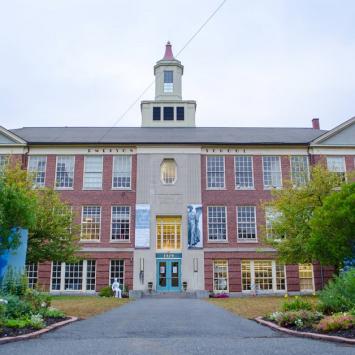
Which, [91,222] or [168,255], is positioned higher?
[91,222]

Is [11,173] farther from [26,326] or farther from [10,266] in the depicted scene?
[26,326]

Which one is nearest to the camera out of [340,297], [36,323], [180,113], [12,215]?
[36,323]

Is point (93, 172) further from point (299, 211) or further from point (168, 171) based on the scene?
point (299, 211)

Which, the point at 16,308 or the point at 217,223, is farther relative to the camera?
the point at 217,223

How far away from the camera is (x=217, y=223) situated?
3316 cm

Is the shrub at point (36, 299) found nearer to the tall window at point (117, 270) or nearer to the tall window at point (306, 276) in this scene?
the tall window at point (117, 270)

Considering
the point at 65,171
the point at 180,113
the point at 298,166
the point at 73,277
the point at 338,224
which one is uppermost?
the point at 180,113

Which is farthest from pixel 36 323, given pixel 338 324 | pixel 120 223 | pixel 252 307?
pixel 120 223

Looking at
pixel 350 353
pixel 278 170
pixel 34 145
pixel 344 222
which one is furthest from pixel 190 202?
pixel 350 353

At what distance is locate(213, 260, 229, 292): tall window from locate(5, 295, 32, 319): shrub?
2118 cm

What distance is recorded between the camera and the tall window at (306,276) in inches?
1262

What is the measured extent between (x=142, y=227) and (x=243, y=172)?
894cm

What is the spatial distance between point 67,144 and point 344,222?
2340 cm

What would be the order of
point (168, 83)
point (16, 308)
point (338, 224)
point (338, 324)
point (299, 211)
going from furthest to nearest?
point (168, 83)
point (299, 211)
point (338, 224)
point (16, 308)
point (338, 324)
